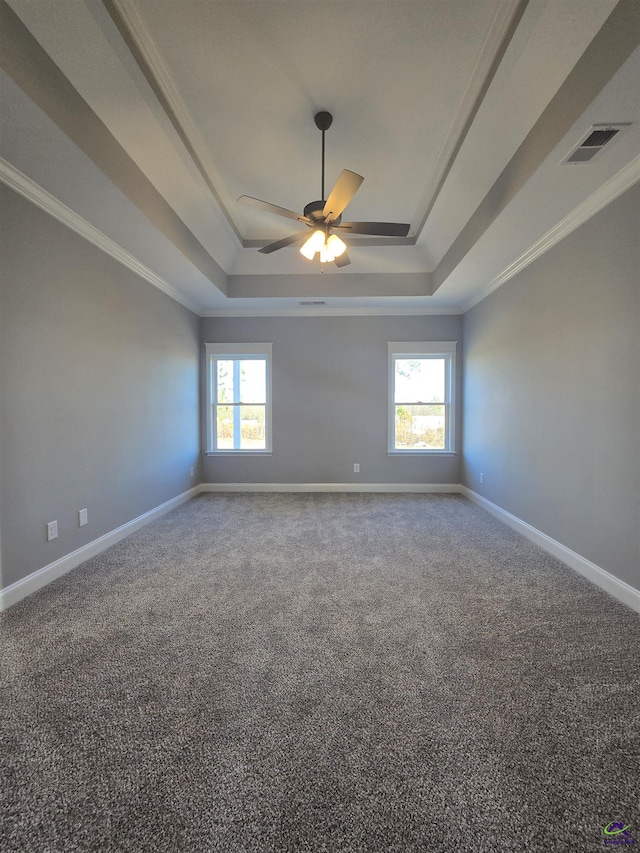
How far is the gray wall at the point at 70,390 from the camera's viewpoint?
2107 millimetres

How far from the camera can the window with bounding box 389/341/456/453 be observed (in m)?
4.97

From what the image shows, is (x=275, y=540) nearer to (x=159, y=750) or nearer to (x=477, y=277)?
(x=159, y=750)

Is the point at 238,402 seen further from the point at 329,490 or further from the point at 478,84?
the point at 478,84

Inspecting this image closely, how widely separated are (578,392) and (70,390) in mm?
3842

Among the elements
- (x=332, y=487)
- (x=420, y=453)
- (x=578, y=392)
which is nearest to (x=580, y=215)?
(x=578, y=392)

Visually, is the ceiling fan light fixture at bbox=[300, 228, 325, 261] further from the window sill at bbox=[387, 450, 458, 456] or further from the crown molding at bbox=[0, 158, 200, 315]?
the window sill at bbox=[387, 450, 458, 456]

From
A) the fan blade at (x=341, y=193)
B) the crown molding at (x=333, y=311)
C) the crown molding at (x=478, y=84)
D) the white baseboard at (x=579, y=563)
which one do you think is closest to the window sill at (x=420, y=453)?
the white baseboard at (x=579, y=563)

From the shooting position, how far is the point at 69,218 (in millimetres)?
2449

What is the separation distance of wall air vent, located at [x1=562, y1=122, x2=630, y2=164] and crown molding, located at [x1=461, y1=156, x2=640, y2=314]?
282mm

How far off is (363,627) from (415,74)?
3216 mm

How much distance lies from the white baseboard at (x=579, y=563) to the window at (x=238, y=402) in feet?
10.5

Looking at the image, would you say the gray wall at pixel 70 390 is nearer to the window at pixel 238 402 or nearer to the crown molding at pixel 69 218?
the crown molding at pixel 69 218

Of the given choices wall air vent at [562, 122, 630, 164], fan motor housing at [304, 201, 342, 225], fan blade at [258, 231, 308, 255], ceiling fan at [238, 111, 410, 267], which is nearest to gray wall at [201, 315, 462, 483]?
fan blade at [258, 231, 308, 255]

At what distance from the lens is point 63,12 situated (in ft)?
5.08
